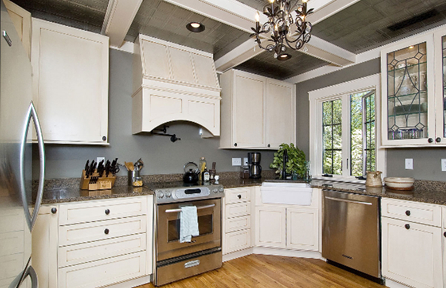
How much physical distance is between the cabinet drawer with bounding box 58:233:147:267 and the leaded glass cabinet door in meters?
2.71

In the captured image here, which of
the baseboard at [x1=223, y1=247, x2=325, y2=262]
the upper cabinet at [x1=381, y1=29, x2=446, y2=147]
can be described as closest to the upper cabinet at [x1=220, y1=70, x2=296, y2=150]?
the baseboard at [x1=223, y1=247, x2=325, y2=262]

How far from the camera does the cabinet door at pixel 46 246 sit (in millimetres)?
1916

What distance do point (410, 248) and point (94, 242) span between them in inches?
107

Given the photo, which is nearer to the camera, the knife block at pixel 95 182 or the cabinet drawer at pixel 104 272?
the cabinet drawer at pixel 104 272

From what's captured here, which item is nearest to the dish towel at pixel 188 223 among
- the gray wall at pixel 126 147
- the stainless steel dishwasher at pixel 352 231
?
the gray wall at pixel 126 147

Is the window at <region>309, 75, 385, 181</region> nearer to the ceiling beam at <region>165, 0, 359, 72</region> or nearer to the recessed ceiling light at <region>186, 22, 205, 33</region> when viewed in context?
the ceiling beam at <region>165, 0, 359, 72</region>

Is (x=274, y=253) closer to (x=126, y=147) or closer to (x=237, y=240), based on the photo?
(x=237, y=240)

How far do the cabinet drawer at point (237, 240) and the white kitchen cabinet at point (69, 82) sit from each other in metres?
1.73

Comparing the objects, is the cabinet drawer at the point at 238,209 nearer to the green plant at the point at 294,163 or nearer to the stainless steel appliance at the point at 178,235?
the stainless steel appliance at the point at 178,235

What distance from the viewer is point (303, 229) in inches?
119

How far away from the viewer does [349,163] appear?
3.42 metres

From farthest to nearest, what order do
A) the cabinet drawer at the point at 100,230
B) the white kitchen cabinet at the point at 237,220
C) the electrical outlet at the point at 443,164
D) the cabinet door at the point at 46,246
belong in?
the white kitchen cabinet at the point at 237,220
the electrical outlet at the point at 443,164
the cabinet drawer at the point at 100,230
the cabinet door at the point at 46,246

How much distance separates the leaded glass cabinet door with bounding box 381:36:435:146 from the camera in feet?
7.84

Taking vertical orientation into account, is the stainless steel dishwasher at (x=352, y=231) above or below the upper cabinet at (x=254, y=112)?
below
